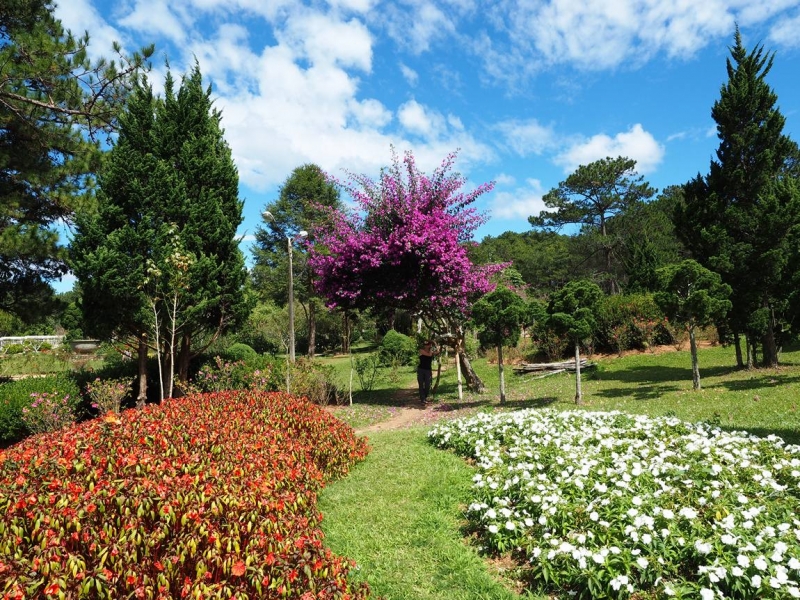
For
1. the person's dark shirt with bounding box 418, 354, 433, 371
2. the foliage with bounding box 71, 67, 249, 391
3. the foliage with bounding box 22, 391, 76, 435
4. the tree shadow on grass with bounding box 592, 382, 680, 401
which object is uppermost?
the foliage with bounding box 71, 67, 249, 391

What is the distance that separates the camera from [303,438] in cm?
583

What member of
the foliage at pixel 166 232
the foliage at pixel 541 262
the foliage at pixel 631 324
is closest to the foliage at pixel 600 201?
the foliage at pixel 541 262

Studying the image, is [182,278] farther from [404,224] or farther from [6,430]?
[404,224]

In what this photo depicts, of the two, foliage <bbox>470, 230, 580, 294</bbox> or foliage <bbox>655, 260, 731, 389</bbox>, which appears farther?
foliage <bbox>470, 230, 580, 294</bbox>

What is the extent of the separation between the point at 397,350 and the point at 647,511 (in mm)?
13231

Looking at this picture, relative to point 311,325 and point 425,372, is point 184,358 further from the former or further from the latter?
point 311,325

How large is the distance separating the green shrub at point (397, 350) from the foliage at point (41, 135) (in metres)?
9.39

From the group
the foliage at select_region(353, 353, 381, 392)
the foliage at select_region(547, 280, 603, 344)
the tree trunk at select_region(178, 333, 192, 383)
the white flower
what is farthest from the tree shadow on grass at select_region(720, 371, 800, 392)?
the tree trunk at select_region(178, 333, 192, 383)

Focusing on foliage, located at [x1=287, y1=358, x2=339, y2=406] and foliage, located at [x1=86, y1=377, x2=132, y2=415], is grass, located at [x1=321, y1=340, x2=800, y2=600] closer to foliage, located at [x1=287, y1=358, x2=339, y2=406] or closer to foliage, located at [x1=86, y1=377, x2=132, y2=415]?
foliage, located at [x1=287, y1=358, x2=339, y2=406]

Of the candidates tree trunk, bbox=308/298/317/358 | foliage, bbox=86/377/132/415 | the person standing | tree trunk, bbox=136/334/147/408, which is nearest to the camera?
foliage, bbox=86/377/132/415

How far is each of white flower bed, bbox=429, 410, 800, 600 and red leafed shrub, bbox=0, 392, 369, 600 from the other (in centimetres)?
140

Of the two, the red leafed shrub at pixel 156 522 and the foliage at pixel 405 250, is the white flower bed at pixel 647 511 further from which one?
the foliage at pixel 405 250

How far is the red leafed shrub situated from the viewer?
2.37 meters

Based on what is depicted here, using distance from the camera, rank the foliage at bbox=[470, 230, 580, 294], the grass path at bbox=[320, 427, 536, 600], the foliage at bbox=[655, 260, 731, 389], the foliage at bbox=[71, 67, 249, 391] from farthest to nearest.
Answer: the foliage at bbox=[470, 230, 580, 294], the foliage at bbox=[655, 260, 731, 389], the foliage at bbox=[71, 67, 249, 391], the grass path at bbox=[320, 427, 536, 600]
